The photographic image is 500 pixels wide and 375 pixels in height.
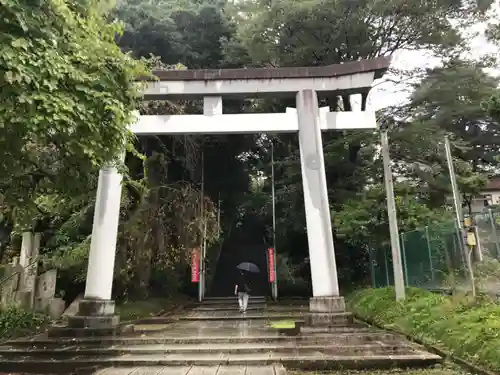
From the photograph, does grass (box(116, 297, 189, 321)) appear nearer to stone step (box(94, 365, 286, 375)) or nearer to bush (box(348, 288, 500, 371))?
stone step (box(94, 365, 286, 375))

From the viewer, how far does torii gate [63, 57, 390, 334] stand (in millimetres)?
8547

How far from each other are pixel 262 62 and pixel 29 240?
36.9 ft

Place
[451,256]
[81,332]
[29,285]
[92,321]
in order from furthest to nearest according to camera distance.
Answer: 1. [29,285]
2. [451,256]
3. [92,321]
4. [81,332]

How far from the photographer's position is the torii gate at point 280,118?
28.0 feet

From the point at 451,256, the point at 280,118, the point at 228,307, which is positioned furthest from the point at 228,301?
the point at 451,256

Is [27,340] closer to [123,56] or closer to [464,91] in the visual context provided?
[123,56]

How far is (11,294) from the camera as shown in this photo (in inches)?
351

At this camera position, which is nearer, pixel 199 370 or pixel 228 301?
pixel 199 370

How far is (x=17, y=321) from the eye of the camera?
27.1 feet

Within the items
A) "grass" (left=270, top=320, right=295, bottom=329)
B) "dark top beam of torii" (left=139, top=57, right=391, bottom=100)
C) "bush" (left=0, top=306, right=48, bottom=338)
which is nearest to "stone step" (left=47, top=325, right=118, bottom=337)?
"bush" (left=0, top=306, right=48, bottom=338)

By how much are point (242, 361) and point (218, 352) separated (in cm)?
73

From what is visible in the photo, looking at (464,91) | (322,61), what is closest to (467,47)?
(464,91)

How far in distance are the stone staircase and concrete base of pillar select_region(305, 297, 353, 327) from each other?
0.15 feet

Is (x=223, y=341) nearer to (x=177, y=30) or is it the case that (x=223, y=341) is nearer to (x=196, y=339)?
(x=196, y=339)
